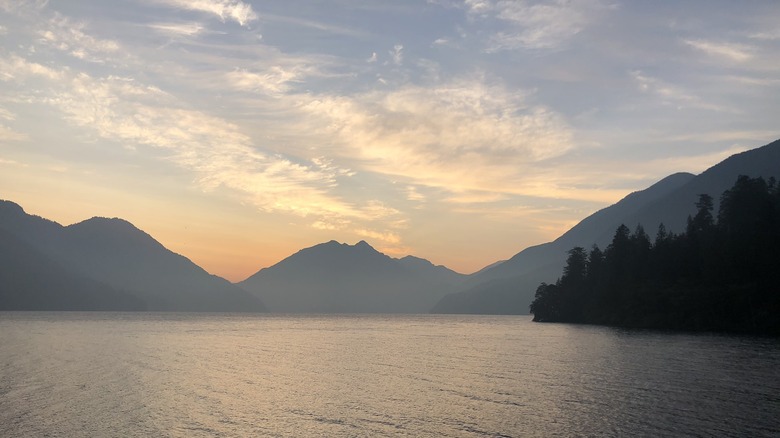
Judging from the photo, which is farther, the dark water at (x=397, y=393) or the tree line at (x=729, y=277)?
the tree line at (x=729, y=277)

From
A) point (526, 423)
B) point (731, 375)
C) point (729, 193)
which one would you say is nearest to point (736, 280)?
point (729, 193)

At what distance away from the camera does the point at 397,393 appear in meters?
62.6

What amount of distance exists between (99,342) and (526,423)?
125 metres

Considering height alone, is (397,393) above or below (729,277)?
below

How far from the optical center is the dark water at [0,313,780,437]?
4572 cm

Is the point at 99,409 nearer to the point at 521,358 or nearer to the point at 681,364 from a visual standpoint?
the point at 521,358

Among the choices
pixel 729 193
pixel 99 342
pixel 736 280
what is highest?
pixel 729 193

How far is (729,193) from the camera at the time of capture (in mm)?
190125

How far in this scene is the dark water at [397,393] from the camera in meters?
45.7

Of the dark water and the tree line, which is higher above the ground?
the tree line

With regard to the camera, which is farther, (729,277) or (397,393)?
(729,277)

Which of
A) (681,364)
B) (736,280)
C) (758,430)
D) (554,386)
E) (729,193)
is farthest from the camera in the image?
(729,193)

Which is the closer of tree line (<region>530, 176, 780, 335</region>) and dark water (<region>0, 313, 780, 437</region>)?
dark water (<region>0, 313, 780, 437</region>)

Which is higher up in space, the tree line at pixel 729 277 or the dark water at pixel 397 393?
the tree line at pixel 729 277
